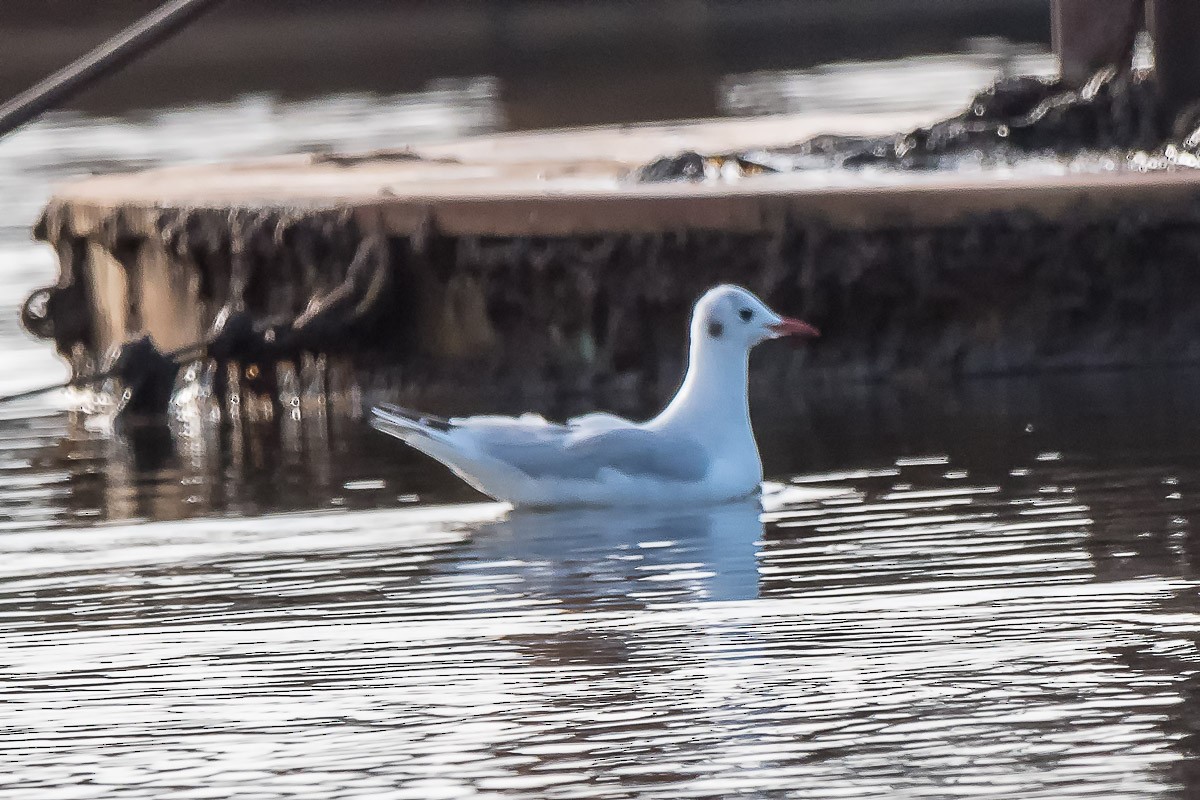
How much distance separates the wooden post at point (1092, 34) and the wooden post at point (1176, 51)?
0.97 meters

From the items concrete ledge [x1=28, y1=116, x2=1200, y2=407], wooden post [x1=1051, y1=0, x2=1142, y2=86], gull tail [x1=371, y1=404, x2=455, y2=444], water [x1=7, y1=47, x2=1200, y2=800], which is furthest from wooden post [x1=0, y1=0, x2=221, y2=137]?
wooden post [x1=1051, y1=0, x2=1142, y2=86]

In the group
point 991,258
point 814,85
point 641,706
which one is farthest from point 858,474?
point 814,85

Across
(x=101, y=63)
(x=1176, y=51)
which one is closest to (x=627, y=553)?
(x=101, y=63)

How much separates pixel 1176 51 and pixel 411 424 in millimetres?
5207

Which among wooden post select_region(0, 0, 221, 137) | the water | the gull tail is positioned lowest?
the water

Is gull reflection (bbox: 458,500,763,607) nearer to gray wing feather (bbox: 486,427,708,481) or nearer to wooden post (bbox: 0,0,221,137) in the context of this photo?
gray wing feather (bbox: 486,427,708,481)

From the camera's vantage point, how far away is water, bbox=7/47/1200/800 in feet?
15.4

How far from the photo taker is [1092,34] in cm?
1295

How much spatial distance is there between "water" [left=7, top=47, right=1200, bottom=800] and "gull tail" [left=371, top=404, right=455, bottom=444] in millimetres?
235

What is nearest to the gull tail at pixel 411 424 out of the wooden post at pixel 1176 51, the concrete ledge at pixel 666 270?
the concrete ledge at pixel 666 270

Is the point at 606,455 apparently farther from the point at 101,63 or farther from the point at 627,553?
the point at 101,63

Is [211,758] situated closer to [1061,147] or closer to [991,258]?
[991,258]

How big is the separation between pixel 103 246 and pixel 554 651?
673 centimetres

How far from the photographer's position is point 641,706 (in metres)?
5.05
